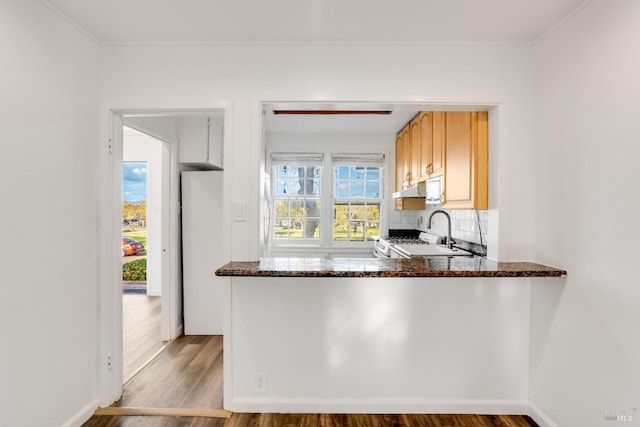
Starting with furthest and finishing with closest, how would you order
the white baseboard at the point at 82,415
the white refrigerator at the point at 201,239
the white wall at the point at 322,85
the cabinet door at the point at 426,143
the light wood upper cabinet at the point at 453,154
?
the white refrigerator at the point at 201,239 < the cabinet door at the point at 426,143 < the light wood upper cabinet at the point at 453,154 < the white wall at the point at 322,85 < the white baseboard at the point at 82,415

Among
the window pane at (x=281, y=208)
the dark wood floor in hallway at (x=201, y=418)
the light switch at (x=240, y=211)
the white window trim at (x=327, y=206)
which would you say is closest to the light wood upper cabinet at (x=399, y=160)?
the white window trim at (x=327, y=206)

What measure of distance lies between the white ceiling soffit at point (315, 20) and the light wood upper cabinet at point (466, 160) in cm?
52

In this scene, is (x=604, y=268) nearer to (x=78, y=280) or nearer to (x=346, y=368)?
(x=346, y=368)

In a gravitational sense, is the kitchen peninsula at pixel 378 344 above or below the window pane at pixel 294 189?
below

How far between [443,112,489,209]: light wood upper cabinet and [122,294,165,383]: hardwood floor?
9.32 ft

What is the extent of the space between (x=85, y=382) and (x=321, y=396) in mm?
1457

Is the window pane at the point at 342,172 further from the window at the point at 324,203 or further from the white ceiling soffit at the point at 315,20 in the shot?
the white ceiling soffit at the point at 315,20

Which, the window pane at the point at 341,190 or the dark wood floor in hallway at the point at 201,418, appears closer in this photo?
the dark wood floor in hallway at the point at 201,418

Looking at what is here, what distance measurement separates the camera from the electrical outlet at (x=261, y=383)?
6.61ft

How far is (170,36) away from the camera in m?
1.93

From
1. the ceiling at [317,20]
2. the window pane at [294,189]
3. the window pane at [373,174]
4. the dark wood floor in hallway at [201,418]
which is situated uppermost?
the ceiling at [317,20]

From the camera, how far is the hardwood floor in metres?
2.73

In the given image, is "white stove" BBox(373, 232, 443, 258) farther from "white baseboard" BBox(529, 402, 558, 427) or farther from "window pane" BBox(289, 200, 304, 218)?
"white baseboard" BBox(529, 402, 558, 427)

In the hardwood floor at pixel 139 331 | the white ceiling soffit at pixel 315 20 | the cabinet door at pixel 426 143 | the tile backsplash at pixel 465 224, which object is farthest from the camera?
the cabinet door at pixel 426 143
